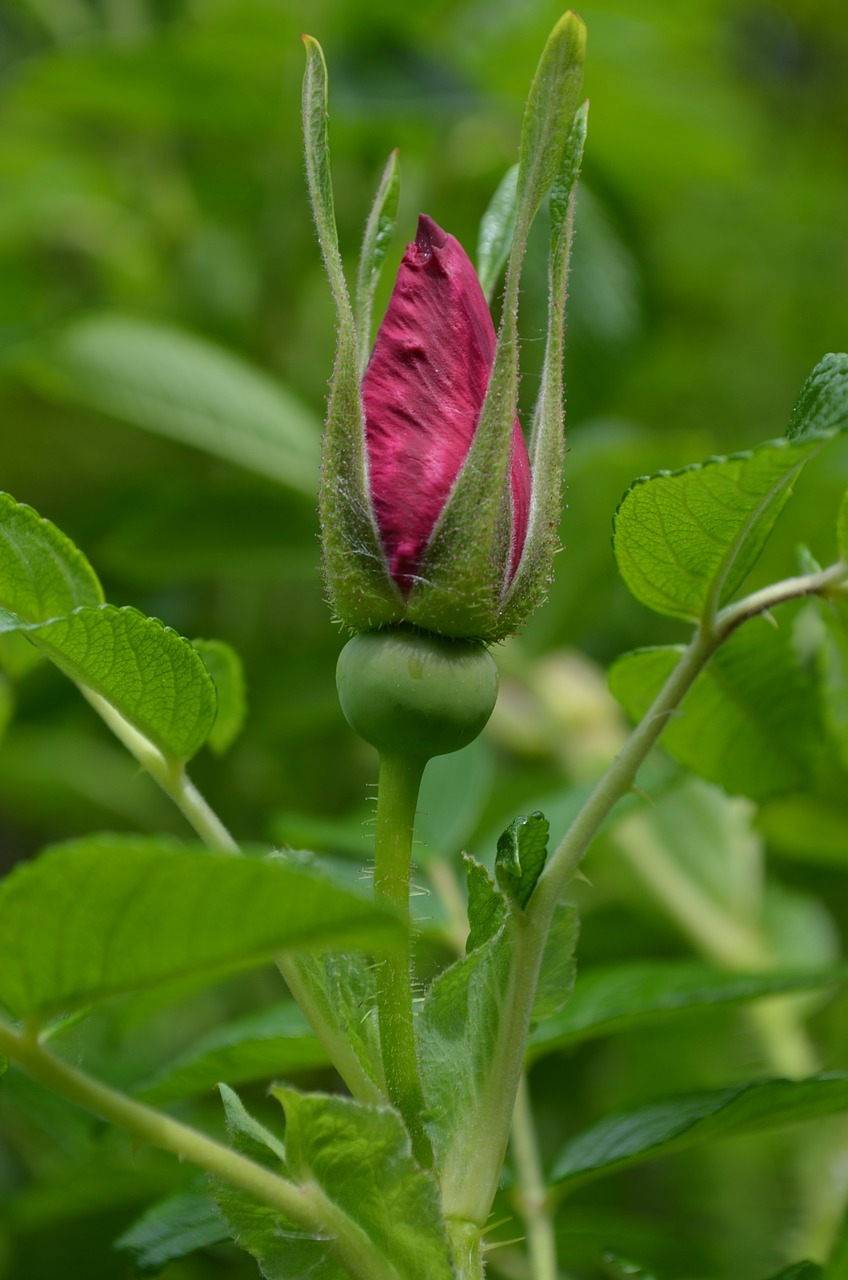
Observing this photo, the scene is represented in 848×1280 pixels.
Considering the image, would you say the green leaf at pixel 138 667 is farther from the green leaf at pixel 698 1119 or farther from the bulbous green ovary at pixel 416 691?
the green leaf at pixel 698 1119

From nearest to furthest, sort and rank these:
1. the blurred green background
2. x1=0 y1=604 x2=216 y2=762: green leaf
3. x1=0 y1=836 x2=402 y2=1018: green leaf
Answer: x1=0 y1=836 x2=402 y2=1018: green leaf, x1=0 y1=604 x2=216 y2=762: green leaf, the blurred green background

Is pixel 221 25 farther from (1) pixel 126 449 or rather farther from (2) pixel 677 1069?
(2) pixel 677 1069

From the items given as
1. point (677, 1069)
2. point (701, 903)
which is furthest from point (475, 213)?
point (677, 1069)

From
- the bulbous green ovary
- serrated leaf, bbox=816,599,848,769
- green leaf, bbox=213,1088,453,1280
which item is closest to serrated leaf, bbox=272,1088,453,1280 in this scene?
green leaf, bbox=213,1088,453,1280

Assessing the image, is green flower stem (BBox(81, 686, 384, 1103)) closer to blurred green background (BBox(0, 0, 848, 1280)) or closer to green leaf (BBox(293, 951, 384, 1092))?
green leaf (BBox(293, 951, 384, 1092))

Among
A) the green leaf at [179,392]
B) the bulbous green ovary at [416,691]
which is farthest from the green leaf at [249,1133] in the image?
the green leaf at [179,392]

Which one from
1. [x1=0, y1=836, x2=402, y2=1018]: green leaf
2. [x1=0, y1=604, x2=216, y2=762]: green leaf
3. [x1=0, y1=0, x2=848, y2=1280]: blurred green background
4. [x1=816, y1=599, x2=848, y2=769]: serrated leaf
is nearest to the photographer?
[x1=0, y1=836, x2=402, y2=1018]: green leaf

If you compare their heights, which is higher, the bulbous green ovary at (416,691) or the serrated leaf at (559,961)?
the bulbous green ovary at (416,691)

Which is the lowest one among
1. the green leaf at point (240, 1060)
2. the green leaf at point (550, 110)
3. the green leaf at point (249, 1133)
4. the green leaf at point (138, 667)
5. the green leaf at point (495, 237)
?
the green leaf at point (240, 1060)

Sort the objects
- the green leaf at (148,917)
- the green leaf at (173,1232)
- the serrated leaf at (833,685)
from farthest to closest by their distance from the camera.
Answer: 1. the serrated leaf at (833,685)
2. the green leaf at (173,1232)
3. the green leaf at (148,917)
